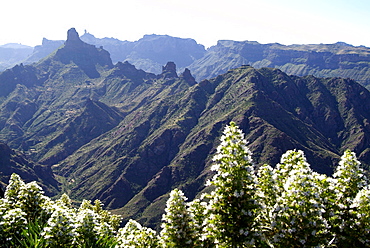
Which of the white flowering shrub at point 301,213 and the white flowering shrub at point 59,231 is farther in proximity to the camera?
the white flowering shrub at point 59,231

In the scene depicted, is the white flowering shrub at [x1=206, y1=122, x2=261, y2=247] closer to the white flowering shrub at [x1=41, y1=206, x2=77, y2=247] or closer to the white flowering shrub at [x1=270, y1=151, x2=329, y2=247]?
the white flowering shrub at [x1=270, y1=151, x2=329, y2=247]

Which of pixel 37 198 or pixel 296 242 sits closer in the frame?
pixel 296 242

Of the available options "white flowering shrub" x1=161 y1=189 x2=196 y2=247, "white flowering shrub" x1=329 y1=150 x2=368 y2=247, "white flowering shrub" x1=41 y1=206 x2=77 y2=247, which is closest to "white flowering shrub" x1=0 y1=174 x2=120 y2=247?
"white flowering shrub" x1=41 y1=206 x2=77 y2=247

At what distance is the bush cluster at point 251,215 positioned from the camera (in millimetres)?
22547

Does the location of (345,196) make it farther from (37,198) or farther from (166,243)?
(37,198)

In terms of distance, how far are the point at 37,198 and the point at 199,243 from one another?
18.7 meters

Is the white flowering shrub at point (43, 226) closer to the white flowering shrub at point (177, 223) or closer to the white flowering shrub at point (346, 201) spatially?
the white flowering shrub at point (177, 223)

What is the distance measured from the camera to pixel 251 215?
2366cm

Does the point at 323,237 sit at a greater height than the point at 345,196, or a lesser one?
lesser

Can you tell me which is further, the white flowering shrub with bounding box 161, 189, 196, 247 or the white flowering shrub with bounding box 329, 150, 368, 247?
the white flowering shrub with bounding box 161, 189, 196, 247

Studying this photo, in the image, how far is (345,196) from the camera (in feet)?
85.1

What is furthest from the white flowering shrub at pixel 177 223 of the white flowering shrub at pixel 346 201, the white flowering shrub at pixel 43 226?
the white flowering shrub at pixel 346 201

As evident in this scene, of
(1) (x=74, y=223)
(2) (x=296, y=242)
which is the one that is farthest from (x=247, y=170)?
(1) (x=74, y=223)

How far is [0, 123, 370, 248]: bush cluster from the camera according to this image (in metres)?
22.5
